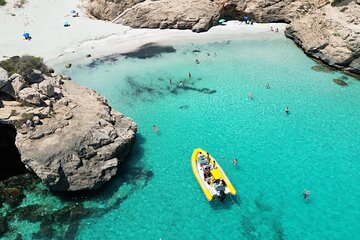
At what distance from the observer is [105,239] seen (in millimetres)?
20734

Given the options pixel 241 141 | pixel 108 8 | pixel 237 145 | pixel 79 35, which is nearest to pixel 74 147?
pixel 237 145

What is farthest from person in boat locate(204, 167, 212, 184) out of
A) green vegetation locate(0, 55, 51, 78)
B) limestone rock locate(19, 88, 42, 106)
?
green vegetation locate(0, 55, 51, 78)

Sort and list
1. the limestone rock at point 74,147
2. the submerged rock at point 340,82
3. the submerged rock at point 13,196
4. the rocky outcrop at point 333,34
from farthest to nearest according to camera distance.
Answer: the rocky outcrop at point 333,34
the submerged rock at point 340,82
the submerged rock at point 13,196
the limestone rock at point 74,147

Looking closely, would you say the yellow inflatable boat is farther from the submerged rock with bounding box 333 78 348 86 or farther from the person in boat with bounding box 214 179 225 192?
the submerged rock with bounding box 333 78 348 86

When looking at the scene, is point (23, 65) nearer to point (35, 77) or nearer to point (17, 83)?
point (35, 77)

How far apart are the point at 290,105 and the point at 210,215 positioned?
1580 centimetres

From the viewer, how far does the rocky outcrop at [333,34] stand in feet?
119

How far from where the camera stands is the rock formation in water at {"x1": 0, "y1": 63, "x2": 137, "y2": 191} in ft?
73.6

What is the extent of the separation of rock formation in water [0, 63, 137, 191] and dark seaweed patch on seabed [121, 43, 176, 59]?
1748 centimetres

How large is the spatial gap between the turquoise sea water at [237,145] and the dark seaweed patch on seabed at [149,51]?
52.3 inches

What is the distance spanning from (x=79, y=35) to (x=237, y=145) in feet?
105

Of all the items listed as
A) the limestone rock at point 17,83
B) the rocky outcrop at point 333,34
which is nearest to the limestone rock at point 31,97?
the limestone rock at point 17,83

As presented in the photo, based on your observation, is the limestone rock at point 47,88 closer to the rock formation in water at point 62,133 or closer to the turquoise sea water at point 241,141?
the rock formation in water at point 62,133

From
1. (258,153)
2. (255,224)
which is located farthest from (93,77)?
(255,224)
